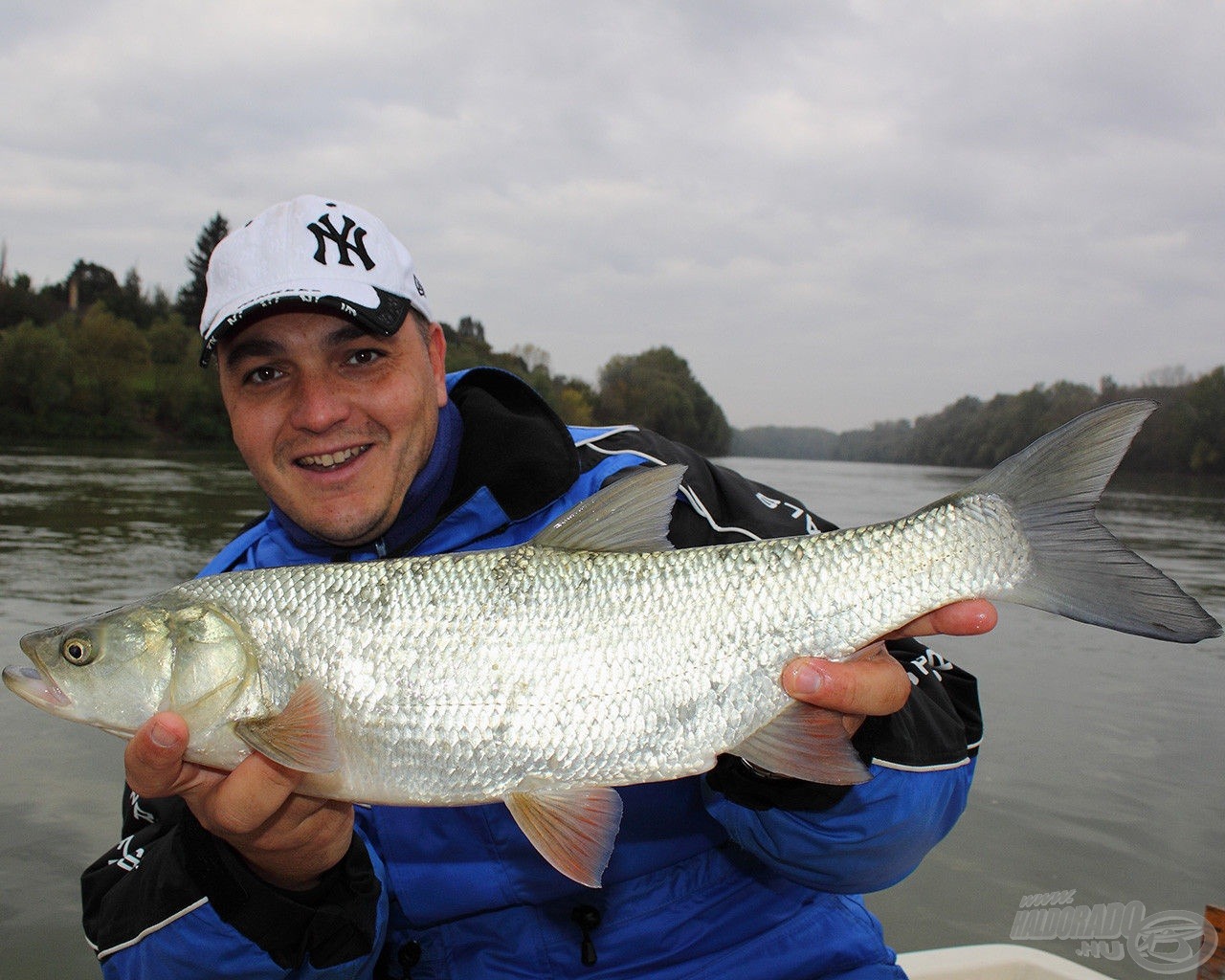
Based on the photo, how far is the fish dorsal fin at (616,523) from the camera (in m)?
2.33

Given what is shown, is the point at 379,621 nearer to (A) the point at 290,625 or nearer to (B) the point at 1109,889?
(A) the point at 290,625

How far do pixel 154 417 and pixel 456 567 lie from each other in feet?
221

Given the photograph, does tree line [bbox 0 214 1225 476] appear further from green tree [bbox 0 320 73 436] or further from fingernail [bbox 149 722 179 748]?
fingernail [bbox 149 722 179 748]

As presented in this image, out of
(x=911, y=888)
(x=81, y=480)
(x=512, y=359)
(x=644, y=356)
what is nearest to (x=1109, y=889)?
(x=911, y=888)

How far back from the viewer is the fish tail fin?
6.16ft

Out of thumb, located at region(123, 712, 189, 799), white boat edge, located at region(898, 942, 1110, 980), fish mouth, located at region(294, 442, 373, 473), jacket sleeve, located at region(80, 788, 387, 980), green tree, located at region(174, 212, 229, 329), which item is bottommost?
white boat edge, located at region(898, 942, 1110, 980)

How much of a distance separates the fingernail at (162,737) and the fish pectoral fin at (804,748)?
1290mm

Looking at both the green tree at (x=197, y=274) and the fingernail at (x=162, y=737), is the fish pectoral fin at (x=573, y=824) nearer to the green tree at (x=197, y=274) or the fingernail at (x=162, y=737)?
the fingernail at (x=162, y=737)

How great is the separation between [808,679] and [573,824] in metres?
0.65

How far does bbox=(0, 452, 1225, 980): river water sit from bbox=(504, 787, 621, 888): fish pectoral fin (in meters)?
3.48

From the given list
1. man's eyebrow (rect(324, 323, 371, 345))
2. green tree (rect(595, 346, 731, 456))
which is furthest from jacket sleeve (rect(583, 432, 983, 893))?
green tree (rect(595, 346, 731, 456))

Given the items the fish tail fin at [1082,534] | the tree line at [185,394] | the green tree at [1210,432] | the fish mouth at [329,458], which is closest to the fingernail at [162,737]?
the fish mouth at [329,458]

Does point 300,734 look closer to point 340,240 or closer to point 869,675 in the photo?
point 869,675

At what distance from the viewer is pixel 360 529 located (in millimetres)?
2869
